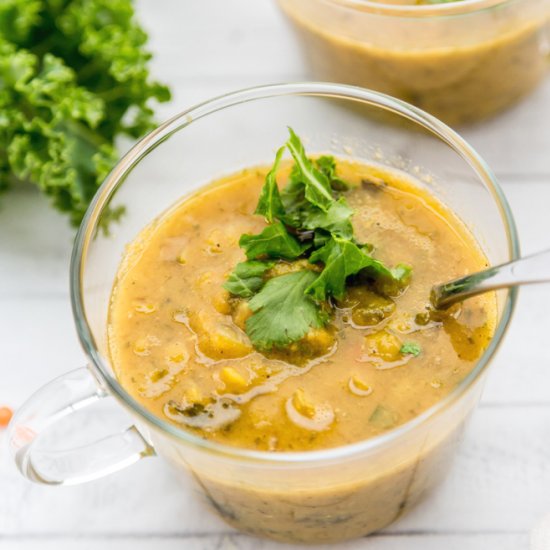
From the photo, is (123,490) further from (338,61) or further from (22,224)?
(338,61)

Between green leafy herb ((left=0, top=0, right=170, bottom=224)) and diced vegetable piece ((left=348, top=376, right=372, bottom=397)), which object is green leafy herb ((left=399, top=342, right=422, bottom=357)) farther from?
green leafy herb ((left=0, top=0, right=170, bottom=224))

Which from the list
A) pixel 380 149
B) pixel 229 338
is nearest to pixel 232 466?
pixel 229 338

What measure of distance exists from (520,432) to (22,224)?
162 centimetres

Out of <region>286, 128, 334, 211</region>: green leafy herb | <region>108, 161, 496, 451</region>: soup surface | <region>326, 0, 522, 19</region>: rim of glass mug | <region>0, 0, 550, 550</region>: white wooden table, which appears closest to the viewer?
<region>108, 161, 496, 451</region>: soup surface

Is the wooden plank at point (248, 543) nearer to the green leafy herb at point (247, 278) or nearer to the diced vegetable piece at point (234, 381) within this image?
the diced vegetable piece at point (234, 381)

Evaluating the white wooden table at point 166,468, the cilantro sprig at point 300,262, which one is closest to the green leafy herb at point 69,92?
the white wooden table at point 166,468

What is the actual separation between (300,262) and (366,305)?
7.6 inches

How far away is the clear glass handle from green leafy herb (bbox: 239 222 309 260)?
1.50 ft

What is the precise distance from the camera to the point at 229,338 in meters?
2.04

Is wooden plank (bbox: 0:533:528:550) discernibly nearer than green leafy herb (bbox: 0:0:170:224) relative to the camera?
Yes

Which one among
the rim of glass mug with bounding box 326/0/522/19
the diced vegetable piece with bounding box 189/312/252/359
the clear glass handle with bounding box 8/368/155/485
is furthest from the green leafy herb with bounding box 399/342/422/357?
the rim of glass mug with bounding box 326/0/522/19

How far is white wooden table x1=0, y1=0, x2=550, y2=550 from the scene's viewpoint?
7.56 ft

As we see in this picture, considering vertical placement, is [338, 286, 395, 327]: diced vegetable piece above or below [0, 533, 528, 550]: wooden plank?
above

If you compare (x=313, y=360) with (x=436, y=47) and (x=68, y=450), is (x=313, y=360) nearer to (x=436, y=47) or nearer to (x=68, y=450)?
(x=68, y=450)
